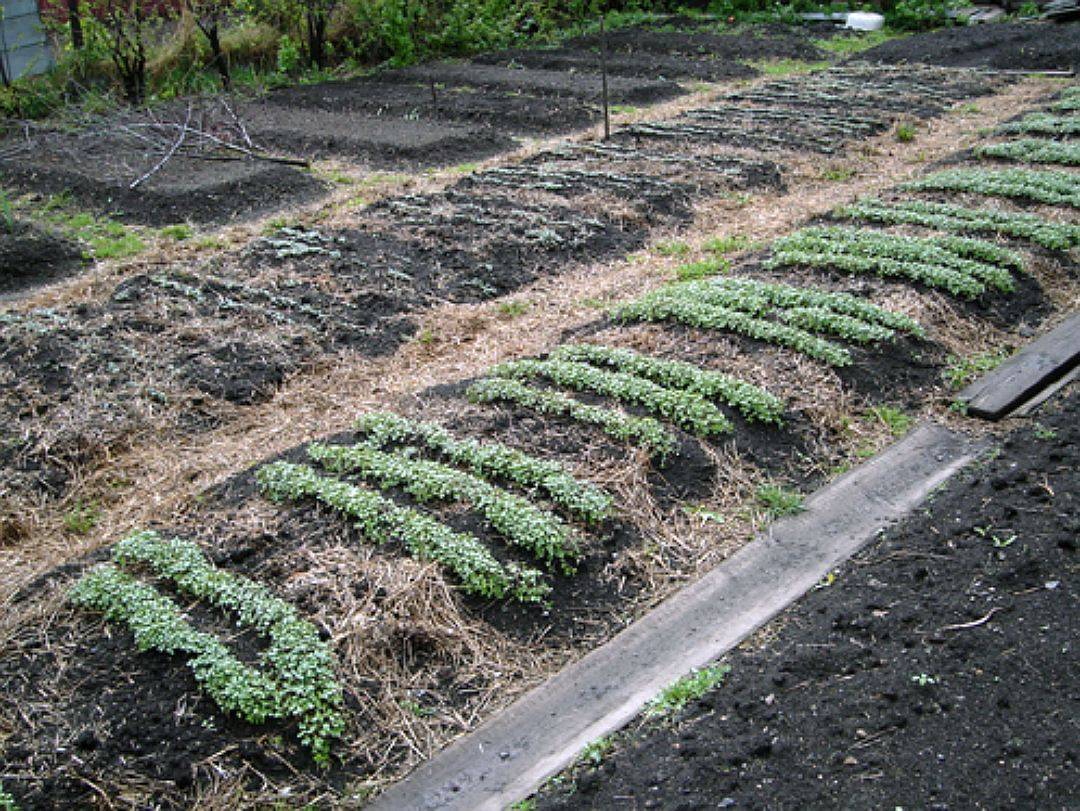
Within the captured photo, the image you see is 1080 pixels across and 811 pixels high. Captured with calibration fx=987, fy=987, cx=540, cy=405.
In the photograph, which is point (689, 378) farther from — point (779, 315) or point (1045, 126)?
Answer: point (1045, 126)

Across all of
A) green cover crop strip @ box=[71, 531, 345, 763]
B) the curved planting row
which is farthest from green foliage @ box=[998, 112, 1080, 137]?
green cover crop strip @ box=[71, 531, 345, 763]

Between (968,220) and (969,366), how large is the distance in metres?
1.83

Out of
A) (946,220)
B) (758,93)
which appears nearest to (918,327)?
(946,220)

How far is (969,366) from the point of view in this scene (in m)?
4.91

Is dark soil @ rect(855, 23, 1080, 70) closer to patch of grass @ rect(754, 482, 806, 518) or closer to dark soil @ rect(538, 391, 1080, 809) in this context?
patch of grass @ rect(754, 482, 806, 518)

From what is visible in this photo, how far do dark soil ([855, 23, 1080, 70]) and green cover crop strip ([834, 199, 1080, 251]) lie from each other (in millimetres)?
6518

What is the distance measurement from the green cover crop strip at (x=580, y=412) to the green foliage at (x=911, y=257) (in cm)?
208

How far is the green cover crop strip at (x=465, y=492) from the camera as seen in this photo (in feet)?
11.6

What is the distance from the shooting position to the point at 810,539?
12.3 ft

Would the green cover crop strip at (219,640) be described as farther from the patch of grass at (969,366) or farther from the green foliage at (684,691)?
the patch of grass at (969,366)

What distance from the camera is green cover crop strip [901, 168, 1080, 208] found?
6.71m

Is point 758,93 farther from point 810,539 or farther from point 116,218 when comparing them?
point 810,539

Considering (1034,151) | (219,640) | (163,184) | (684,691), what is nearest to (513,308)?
(219,640)

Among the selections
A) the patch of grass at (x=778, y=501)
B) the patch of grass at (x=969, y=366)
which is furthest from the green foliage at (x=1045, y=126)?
the patch of grass at (x=778, y=501)
